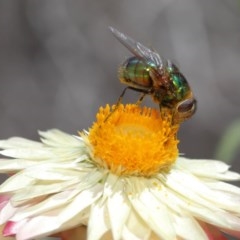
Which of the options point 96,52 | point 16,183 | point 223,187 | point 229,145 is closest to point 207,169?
point 223,187

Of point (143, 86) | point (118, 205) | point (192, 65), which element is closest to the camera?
point (118, 205)

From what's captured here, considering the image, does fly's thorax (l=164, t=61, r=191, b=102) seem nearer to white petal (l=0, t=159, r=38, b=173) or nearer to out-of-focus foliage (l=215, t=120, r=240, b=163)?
white petal (l=0, t=159, r=38, b=173)

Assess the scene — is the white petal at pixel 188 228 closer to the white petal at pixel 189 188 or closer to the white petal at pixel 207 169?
the white petal at pixel 189 188

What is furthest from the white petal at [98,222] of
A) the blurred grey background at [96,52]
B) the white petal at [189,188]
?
the blurred grey background at [96,52]

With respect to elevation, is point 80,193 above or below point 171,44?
below

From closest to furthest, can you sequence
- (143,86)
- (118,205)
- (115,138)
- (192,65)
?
(118,205) → (115,138) → (143,86) → (192,65)

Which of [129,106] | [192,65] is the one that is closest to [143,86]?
[129,106]

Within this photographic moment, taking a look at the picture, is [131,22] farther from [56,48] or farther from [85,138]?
[85,138]
